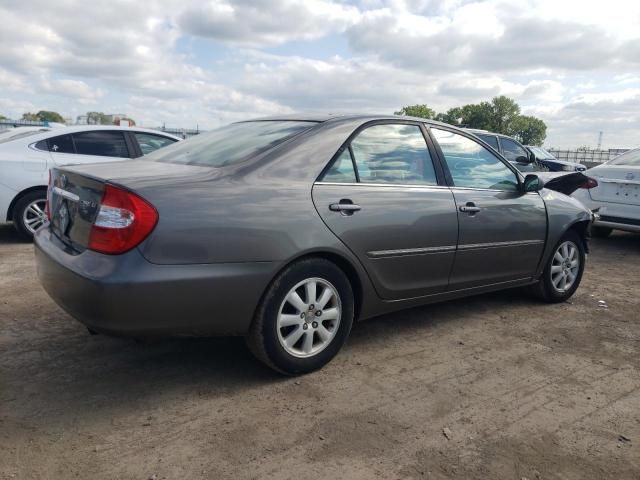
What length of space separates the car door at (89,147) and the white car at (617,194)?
6292 millimetres

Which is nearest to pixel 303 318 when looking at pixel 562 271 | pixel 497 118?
pixel 562 271

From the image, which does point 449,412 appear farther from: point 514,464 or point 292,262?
point 292,262

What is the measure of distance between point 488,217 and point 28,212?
552cm

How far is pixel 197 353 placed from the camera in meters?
3.55

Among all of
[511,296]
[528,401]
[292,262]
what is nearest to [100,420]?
[292,262]

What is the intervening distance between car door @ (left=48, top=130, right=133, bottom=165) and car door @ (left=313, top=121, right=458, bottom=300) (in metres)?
4.73

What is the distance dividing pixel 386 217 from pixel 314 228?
565 mm

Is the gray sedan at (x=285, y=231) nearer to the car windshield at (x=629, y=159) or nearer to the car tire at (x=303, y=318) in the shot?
the car tire at (x=303, y=318)

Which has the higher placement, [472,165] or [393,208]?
[472,165]

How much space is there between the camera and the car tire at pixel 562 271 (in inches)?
189

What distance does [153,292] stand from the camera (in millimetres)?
2629

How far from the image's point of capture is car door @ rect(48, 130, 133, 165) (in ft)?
22.8

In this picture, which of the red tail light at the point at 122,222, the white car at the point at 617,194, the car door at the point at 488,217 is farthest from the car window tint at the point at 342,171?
the white car at the point at 617,194

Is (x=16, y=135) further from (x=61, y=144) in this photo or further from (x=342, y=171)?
(x=342, y=171)
